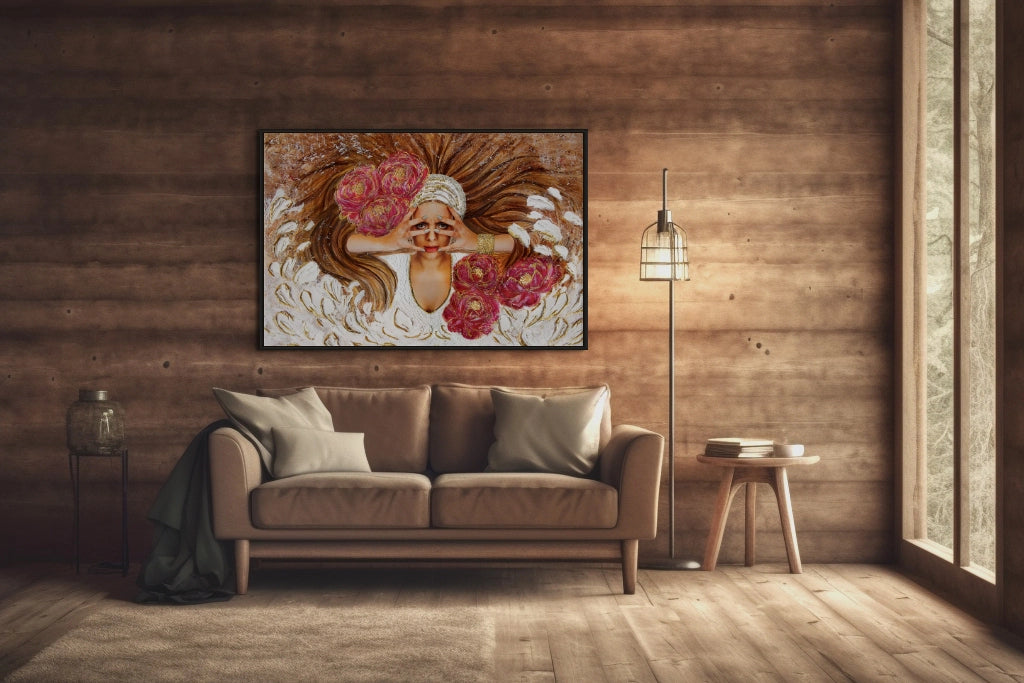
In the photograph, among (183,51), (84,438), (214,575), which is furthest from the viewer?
(183,51)

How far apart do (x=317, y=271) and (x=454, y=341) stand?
2.50ft

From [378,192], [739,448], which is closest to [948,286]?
[739,448]

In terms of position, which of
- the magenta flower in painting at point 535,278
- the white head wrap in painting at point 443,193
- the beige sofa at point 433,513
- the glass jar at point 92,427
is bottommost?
the beige sofa at point 433,513

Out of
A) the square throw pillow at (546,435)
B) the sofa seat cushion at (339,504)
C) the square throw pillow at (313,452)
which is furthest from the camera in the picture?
the square throw pillow at (546,435)

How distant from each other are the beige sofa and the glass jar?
0.86 metres

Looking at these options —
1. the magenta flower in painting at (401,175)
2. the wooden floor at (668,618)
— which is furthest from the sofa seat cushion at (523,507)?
the magenta flower in painting at (401,175)

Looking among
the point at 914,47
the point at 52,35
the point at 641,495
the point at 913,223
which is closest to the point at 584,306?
the point at 641,495

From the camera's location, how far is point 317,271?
511 centimetres

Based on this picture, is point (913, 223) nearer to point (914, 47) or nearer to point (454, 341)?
point (914, 47)

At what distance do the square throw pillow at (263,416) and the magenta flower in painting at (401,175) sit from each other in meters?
1.20

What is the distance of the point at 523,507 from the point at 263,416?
1210 mm

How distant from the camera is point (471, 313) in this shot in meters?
5.11

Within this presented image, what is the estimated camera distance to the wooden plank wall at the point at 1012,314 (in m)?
3.68

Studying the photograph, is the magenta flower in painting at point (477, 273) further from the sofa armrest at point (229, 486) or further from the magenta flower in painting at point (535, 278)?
the sofa armrest at point (229, 486)
